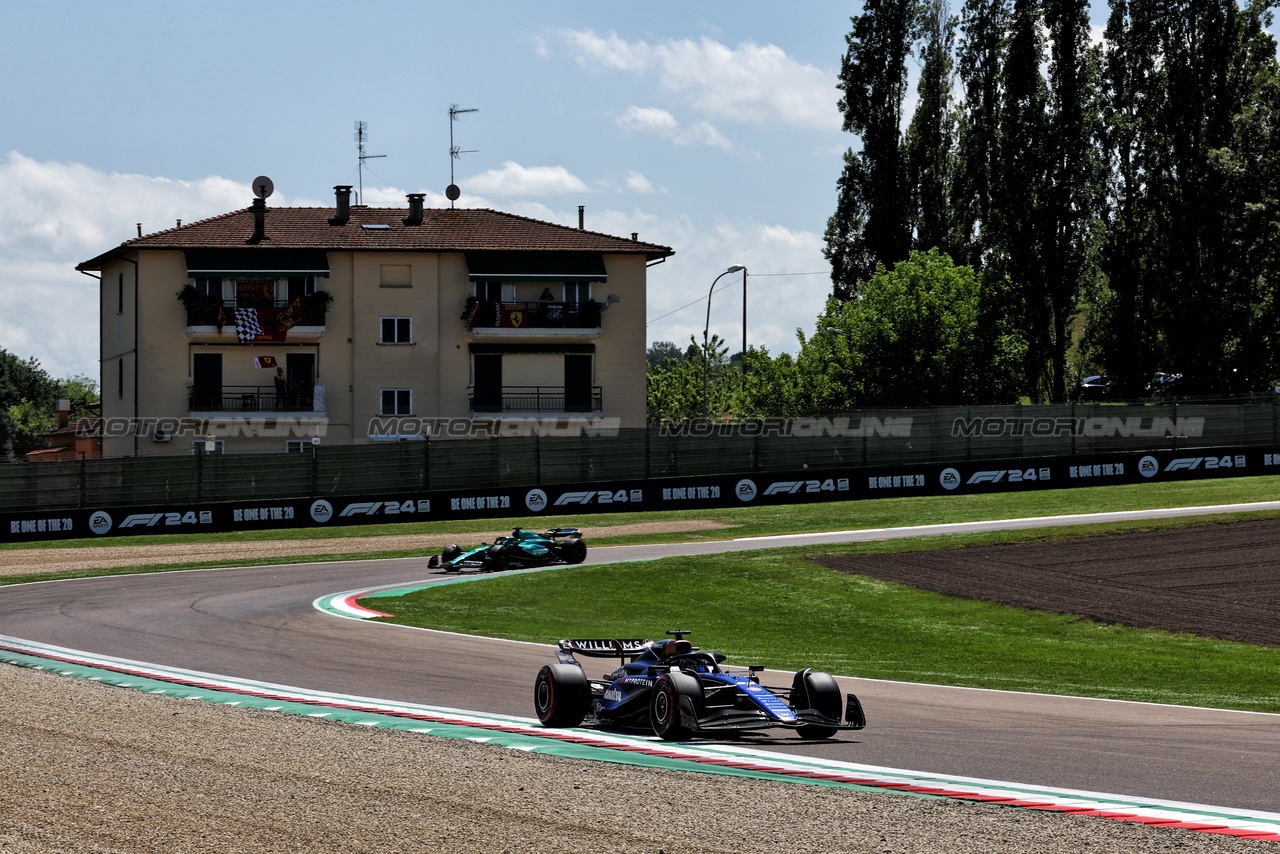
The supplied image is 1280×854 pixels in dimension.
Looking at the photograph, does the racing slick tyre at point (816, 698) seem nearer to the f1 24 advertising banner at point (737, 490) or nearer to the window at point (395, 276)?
the f1 24 advertising banner at point (737, 490)

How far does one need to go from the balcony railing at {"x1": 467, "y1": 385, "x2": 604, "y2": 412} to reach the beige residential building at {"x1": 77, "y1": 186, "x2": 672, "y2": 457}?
64 millimetres

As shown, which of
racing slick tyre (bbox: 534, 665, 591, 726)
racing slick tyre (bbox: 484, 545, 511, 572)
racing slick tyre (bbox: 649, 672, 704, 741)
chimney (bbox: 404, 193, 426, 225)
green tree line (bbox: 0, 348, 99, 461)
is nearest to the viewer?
racing slick tyre (bbox: 649, 672, 704, 741)

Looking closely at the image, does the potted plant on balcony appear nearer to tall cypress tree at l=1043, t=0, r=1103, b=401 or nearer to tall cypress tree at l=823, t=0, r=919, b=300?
tall cypress tree at l=823, t=0, r=919, b=300

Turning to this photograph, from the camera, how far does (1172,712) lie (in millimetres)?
13211

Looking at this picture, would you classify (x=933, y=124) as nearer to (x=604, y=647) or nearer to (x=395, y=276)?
(x=395, y=276)

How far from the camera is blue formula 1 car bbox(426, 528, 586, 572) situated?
29734 millimetres

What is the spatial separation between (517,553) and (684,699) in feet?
64.7

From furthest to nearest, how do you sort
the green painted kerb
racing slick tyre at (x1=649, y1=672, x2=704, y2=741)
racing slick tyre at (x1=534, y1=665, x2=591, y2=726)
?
racing slick tyre at (x1=534, y1=665, x2=591, y2=726), racing slick tyre at (x1=649, y1=672, x2=704, y2=741), the green painted kerb

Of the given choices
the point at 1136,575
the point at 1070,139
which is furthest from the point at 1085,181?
→ the point at 1136,575

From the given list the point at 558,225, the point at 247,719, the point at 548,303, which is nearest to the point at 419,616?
the point at 247,719

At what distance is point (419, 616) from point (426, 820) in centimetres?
1496

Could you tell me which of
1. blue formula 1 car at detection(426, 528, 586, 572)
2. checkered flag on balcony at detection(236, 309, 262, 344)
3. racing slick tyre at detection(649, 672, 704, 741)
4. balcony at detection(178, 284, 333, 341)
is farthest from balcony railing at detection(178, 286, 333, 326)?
racing slick tyre at detection(649, 672, 704, 741)

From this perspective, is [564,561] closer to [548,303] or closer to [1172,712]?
[1172,712]

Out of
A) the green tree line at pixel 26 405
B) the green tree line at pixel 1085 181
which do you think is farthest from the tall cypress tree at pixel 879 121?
the green tree line at pixel 26 405
